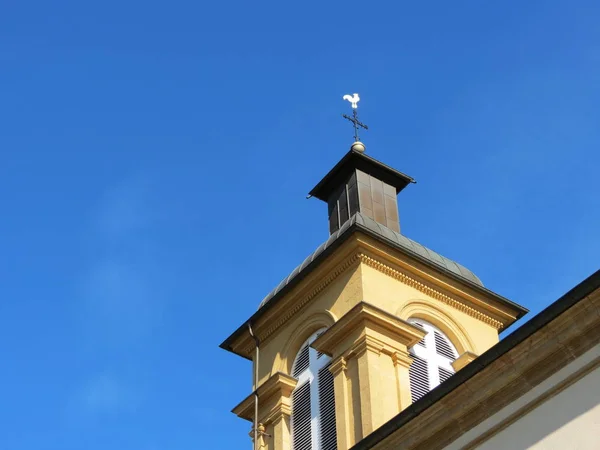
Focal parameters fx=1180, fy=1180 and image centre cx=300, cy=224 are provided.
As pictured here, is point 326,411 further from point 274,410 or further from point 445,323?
point 445,323

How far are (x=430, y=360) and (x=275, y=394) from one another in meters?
3.16

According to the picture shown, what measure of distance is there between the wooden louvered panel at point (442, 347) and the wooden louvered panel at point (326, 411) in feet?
7.66

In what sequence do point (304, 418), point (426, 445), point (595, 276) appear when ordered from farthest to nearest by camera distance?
point (304, 418), point (426, 445), point (595, 276)

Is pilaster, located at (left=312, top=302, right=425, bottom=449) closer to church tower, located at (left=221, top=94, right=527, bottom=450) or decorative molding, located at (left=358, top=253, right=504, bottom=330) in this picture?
church tower, located at (left=221, top=94, right=527, bottom=450)

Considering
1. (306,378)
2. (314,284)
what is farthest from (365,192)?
(306,378)

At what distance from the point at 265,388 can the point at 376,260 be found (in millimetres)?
3469

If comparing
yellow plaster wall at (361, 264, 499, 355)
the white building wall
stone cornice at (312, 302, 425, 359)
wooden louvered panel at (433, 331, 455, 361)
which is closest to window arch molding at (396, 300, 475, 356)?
yellow plaster wall at (361, 264, 499, 355)

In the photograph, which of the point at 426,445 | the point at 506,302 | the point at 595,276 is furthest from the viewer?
the point at 506,302

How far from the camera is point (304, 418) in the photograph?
Result: 22703 mm

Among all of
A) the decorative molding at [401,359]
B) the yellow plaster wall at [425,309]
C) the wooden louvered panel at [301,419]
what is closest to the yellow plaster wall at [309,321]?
the yellow plaster wall at [425,309]

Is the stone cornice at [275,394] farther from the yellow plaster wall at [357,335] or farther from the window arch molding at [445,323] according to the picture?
the window arch molding at [445,323]

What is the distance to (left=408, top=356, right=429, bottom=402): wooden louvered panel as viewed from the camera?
72.1 feet

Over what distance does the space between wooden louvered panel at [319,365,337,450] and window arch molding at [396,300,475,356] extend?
2.16 metres

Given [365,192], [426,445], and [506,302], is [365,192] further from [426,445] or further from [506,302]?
[426,445]
